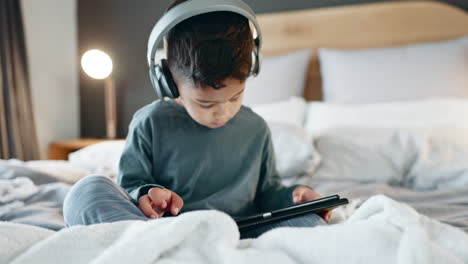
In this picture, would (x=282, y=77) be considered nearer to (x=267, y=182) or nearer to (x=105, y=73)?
(x=105, y=73)

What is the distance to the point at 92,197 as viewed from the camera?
63 centimetres

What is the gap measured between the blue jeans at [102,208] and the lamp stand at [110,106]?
4.71 ft

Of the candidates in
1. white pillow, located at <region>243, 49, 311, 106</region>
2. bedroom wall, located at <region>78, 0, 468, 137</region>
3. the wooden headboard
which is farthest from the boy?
the wooden headboard

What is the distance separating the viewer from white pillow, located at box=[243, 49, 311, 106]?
75.4 inches

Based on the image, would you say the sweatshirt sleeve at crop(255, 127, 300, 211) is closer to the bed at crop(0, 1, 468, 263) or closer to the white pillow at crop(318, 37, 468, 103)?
the bed at crop(0, 1, 468, 263)


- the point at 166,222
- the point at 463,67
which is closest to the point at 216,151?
the point at 166,222

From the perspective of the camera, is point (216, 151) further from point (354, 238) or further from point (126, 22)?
point (126, 22)

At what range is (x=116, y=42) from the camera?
1939mm

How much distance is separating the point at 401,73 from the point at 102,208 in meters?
1.55

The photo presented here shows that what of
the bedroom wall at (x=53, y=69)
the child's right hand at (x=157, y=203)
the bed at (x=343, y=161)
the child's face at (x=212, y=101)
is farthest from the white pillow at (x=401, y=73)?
the bedroom wall at (x=53, y=69)

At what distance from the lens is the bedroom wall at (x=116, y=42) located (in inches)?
59.8

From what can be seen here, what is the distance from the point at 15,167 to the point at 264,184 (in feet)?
2.50

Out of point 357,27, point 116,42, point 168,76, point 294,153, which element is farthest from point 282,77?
point 168,76

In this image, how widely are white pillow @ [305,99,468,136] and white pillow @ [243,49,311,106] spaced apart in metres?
0.20
